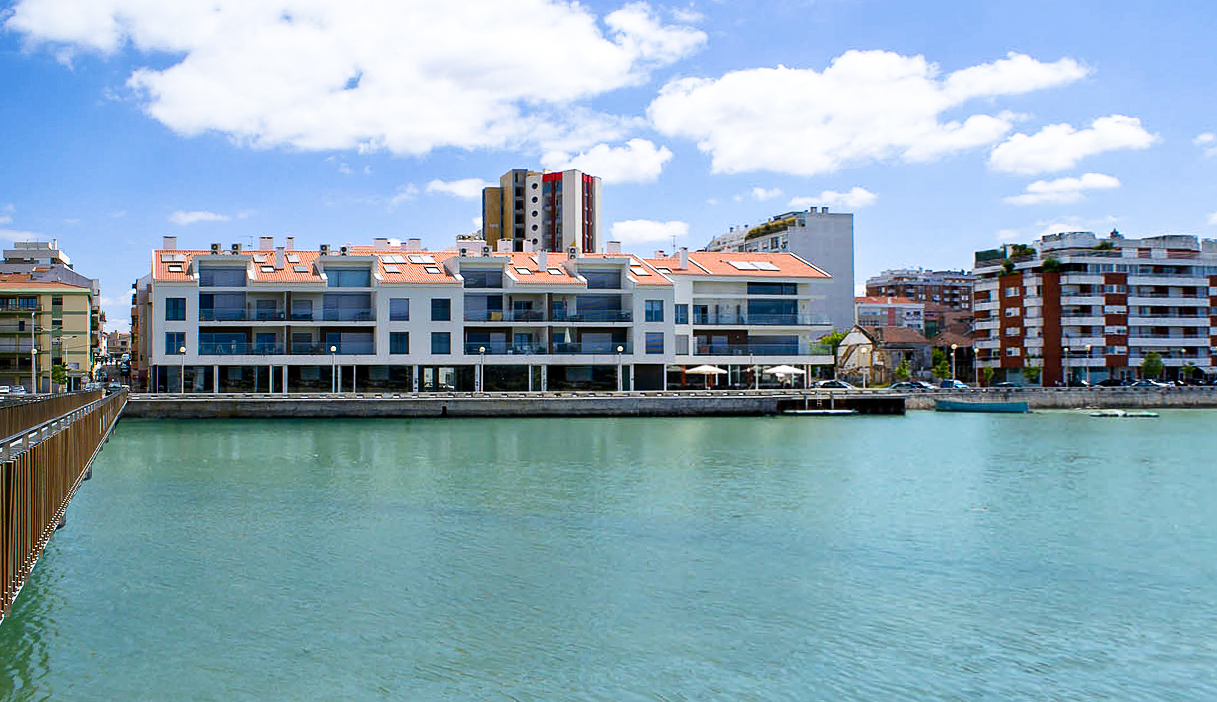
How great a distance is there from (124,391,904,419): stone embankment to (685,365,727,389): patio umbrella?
7.98 feet

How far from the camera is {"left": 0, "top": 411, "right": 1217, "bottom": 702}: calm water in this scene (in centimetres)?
1335

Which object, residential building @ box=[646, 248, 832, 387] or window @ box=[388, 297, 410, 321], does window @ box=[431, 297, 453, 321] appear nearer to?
window @ box=[388, 297, 410, 321]

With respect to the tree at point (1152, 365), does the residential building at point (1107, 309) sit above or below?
above

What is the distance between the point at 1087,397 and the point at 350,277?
57.4 m

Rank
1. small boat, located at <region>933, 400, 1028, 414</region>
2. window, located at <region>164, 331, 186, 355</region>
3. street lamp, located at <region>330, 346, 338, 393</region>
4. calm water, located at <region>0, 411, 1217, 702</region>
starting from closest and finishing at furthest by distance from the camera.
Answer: calm water, located at <region>0, 411, 1217, 702</region> < window, located at <region>164, 331, 186, 355</region> < street lamp, located at <region>330, 346, 338, 393</region> < small boat, located at <region>933, 400, 1028, 414</region>

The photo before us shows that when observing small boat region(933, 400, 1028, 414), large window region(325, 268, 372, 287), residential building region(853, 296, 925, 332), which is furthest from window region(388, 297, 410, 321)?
residential building region(853, 296, 925, 332)

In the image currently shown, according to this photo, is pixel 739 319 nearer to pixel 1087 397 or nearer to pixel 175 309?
pixel 1087 397

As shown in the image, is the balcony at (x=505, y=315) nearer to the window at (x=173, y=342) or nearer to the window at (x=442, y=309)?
the window at (x=442, y=309)

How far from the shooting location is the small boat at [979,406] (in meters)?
75.9

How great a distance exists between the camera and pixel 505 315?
71.8 metres

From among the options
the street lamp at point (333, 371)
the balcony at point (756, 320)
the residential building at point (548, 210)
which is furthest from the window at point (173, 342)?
the residential building at point (548, 210)

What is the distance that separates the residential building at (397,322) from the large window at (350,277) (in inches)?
2.7

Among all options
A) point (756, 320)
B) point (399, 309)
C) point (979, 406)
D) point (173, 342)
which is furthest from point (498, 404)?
point (979, 406)

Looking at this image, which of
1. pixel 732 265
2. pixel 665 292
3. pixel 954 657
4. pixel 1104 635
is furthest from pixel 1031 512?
pixel 732 265
